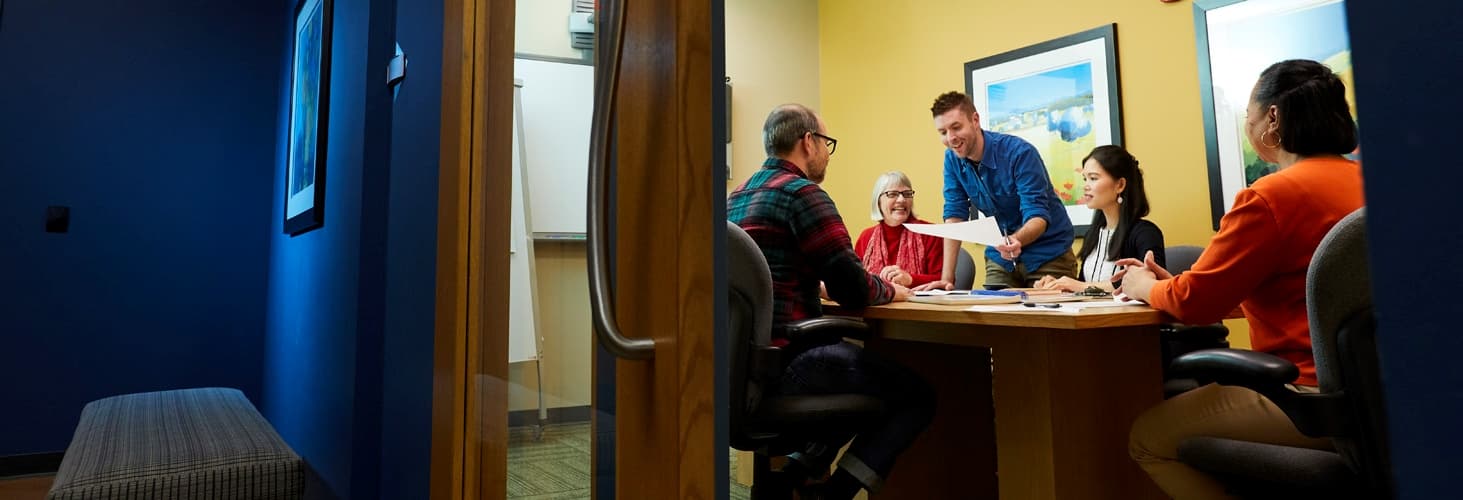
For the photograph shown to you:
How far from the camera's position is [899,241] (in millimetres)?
3398

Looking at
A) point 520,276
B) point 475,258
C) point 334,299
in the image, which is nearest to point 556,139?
point 520,276

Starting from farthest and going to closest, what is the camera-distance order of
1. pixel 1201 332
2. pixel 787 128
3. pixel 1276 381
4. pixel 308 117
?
pixel 308 117, pixel 1201 332, pixel 787 128, pixel 1276 381

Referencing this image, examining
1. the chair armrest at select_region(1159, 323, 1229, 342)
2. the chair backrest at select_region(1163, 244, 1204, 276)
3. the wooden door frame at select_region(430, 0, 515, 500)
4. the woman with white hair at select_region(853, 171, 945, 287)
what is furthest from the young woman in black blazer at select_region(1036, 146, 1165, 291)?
the wooden door frame at select_region(430, 0, 515, 500)

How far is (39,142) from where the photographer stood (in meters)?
3.33

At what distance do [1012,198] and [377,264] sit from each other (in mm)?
2271

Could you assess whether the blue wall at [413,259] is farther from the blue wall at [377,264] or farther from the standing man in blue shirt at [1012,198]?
the standing man in blue shirt at [1012,198]

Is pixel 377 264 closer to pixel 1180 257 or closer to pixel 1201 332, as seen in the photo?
pixel 1201 332

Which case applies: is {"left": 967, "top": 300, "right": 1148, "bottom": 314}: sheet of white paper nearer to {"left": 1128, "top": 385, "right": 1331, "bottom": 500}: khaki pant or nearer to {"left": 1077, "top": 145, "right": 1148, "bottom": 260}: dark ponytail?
{"left": 1128, "top": 385, "right": 1331, "bottom": 500}: khaki pant

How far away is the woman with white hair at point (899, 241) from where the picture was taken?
131 inches

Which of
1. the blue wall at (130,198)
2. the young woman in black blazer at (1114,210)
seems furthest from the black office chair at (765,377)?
the blue wall at (130,198)

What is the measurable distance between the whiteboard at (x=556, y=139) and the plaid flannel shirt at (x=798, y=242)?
69 cm

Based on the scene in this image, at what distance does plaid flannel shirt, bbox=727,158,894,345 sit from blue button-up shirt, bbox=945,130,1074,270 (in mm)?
1313

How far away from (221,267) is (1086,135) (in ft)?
12.7

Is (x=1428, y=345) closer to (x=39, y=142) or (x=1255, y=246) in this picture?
(x=1255, y=246)
